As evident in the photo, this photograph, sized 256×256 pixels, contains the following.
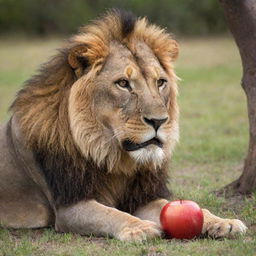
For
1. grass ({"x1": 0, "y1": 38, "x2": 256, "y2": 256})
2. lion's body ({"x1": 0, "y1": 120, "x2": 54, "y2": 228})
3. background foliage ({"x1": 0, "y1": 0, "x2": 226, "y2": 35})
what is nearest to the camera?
grass ({"x1": 0, "y1": 38, "x2": 256, "y2": 256})

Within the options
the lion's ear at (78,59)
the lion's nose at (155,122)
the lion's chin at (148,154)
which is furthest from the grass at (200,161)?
the lion's ear at (78,59)

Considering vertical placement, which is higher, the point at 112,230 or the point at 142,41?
the point at 142,41

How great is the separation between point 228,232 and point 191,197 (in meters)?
1.70

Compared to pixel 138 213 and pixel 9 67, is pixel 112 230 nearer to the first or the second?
pixel 138 213

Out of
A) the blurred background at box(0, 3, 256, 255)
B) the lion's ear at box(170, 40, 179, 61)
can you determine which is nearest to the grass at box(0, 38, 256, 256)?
the blurred background at box(0, 3, 256, 255)

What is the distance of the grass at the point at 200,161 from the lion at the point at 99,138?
17cm

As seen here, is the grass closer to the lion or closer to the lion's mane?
the lion

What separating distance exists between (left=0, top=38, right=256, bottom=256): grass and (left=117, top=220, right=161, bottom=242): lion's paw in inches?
2.1

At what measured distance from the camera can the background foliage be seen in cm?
3522

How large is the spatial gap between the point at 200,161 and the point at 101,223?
3.85m

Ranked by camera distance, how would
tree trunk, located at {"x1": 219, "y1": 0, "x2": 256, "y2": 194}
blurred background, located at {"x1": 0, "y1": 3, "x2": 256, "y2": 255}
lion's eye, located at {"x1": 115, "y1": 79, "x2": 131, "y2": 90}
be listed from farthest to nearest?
blurred background, located at {"x1": 0, "y1": 3, "x2": 256, "y2": 255} → tree trunk, located at {"x1": 219, "y1": 0, "x2": 256, "y2": 194} → lion's eye, located at {"x1": 115, "y1": 79, "x2": 131, "y2": 90}

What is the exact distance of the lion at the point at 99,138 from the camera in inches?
198

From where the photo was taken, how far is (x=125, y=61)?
208 inches

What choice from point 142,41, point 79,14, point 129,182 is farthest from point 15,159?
point 79,14
